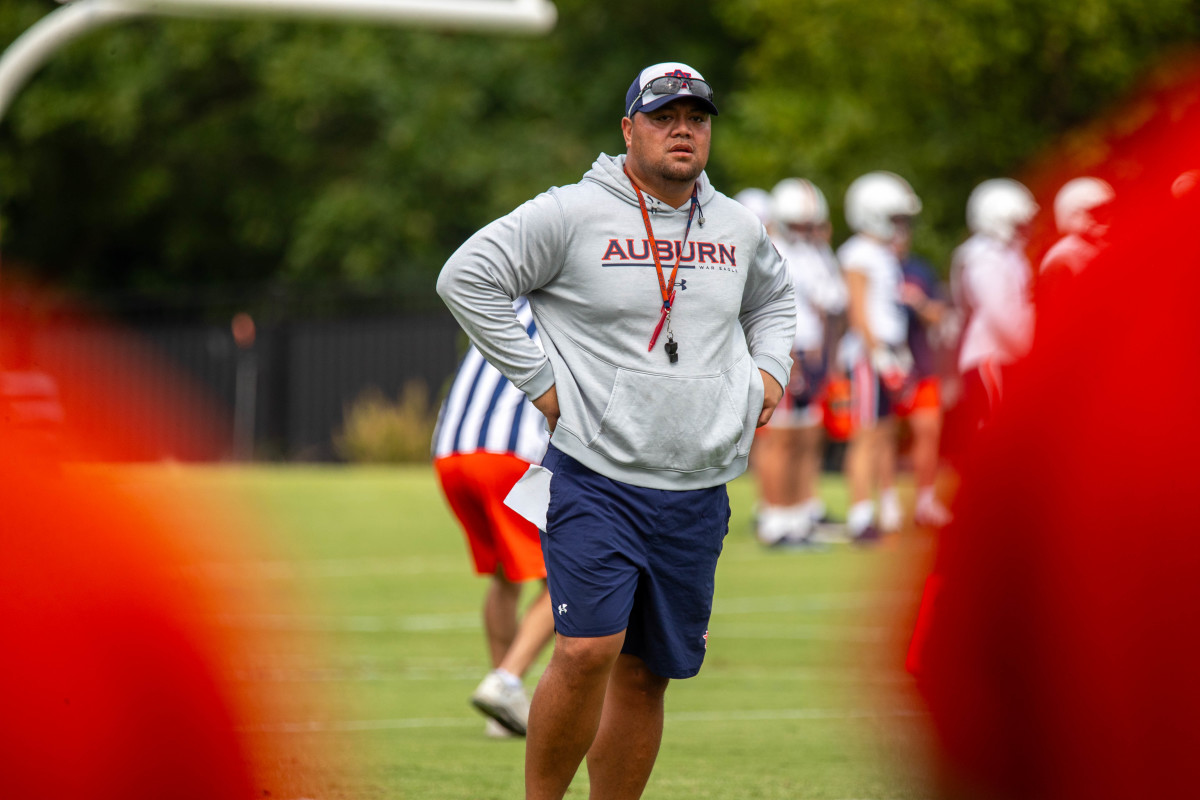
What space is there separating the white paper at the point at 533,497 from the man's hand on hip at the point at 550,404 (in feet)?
0.42

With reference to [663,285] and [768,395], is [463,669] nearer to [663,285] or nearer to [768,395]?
[768,395]

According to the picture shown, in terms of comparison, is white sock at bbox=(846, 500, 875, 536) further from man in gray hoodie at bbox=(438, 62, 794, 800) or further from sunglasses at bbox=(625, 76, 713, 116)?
sunglasses at bbox=(625, 76, 713, 116)

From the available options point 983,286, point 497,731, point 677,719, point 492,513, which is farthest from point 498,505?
point 983,286

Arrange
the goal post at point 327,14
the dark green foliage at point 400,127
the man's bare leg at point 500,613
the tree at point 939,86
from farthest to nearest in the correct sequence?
the dark green foliage at point 400,127, the tree at point 939,86, the goal post at point 327,14, the man's bare leg at point 500,613

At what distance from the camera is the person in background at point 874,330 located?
521 inches

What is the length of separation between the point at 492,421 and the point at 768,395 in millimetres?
2126

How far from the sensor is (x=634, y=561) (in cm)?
439

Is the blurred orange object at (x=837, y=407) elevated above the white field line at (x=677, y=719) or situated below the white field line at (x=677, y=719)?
below

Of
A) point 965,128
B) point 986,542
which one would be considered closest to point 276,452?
point 965,128

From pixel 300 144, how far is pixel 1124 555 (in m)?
31.3

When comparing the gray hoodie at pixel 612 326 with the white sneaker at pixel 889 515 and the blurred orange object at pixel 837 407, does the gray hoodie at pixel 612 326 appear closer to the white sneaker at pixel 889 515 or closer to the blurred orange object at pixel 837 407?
the blurred orange object at pixel 837 407

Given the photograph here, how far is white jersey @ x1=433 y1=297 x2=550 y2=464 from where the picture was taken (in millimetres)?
6703

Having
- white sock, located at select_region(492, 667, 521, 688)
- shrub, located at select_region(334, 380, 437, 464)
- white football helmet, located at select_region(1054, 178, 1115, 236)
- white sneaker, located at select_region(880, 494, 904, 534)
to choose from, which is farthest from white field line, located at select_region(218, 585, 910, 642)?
shrub, located at select_region(334, 380, 437, 464)

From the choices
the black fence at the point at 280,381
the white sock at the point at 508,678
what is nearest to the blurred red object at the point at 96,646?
the white sock at the point at 508,678
